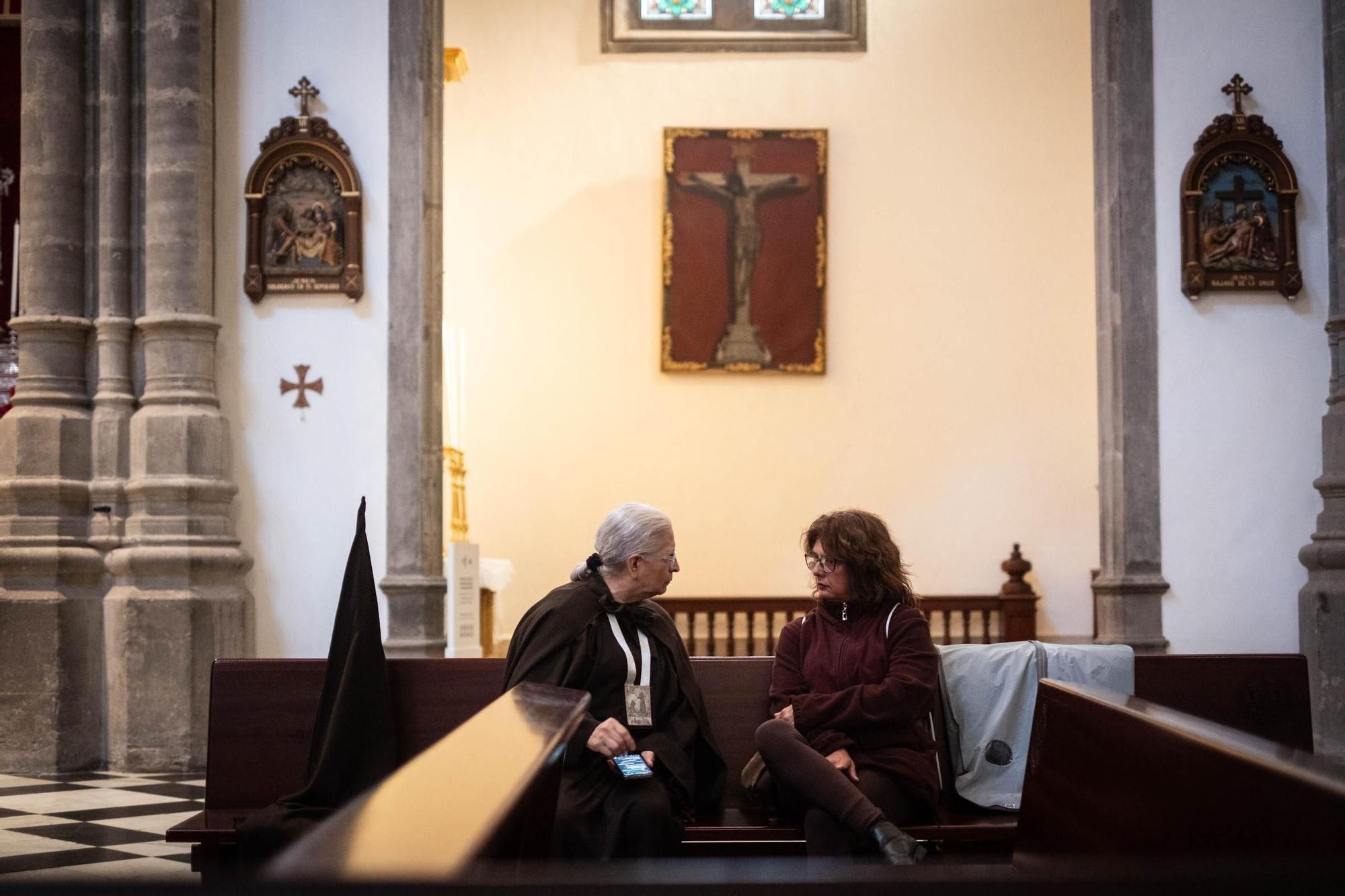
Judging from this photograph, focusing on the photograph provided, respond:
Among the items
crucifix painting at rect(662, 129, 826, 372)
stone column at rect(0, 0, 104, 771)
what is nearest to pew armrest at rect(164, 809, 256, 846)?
stone column at rect(0, 0, 104, 771)

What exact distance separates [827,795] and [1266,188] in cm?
511

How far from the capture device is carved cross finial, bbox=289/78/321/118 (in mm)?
7477

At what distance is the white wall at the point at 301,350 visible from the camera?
7.44m

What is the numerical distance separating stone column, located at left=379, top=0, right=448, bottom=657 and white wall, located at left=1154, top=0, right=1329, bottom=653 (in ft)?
13.0

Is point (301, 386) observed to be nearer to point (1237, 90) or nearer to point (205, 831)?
point (205, 831)

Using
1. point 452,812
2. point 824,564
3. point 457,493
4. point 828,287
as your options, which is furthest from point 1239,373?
point 452,812

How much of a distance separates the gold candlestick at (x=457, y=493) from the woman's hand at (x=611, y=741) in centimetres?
618

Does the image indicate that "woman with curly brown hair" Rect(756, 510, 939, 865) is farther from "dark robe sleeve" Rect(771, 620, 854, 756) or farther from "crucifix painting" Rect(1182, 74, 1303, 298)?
"crucifix painting" Rect(1182, 74, 1303, 298)

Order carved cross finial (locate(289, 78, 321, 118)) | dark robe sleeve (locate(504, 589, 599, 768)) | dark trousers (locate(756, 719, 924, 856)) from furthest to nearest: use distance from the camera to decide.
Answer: carved cross finial (locate(289, 78, 321, 118))
dark robe sleeve (locate(504, 589, 599, 768))
dark trousers (locate(756, 719, 924, 856))

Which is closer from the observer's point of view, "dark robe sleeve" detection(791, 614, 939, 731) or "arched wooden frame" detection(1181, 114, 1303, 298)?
"dark robe sleeve" detection(791, 614, 939, 731)

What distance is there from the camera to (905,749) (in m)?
4.11

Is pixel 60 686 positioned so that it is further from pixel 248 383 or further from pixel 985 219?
pixel 985 219

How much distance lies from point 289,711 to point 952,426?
8.42 metres

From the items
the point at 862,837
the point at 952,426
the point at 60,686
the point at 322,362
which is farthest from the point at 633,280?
the point at 862,837
